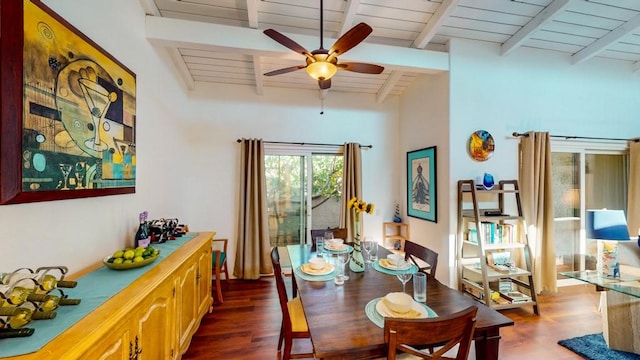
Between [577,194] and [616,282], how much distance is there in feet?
6.93

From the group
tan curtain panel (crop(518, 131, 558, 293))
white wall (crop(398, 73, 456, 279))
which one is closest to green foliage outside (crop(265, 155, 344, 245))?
white wall (crop(398, 73, 456, 279))

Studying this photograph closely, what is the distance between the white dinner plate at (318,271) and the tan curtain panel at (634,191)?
4.43 meters

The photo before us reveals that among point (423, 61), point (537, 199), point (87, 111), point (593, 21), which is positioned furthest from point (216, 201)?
point (593, 21)

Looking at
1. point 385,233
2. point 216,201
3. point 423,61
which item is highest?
point 423,61

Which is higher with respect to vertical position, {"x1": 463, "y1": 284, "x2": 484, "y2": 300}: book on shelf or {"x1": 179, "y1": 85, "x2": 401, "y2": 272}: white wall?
{"x1": 179, "y1": 85, "x2": 401, "y2": 272}: white wall

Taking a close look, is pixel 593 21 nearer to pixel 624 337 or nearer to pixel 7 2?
pixel 624 337

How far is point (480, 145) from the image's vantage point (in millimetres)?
3117

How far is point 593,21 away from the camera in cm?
277

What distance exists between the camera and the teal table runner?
866 millimetres

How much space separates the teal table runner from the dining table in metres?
0.99

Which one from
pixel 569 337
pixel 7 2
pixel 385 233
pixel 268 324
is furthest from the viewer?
pixel 385 233

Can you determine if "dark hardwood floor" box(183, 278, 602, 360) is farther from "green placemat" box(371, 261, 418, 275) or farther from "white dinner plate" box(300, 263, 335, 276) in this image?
"green placemat" box(371, 261, 418, 275)

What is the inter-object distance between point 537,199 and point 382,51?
2650 mm

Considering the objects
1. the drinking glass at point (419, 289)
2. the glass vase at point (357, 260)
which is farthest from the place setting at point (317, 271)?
the drinking glass at point (419, 289)
